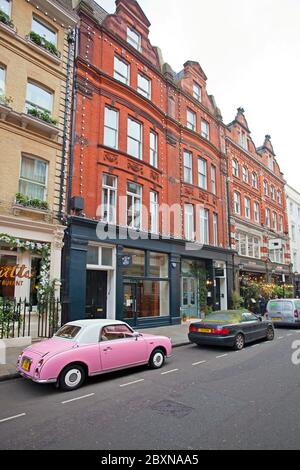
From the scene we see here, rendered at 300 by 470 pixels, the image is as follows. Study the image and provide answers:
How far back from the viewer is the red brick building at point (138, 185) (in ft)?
45.2

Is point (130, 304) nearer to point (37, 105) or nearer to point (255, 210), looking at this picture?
point (37, 105)

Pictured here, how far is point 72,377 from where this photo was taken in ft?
21.2

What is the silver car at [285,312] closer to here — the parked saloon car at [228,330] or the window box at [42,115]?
the parked saloon car at [228,330]

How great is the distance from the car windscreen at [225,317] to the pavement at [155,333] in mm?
1596

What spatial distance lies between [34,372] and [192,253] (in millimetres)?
13782

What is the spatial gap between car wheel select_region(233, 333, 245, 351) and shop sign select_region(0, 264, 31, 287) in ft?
25.8

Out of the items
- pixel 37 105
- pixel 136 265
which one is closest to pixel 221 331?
pixel 136 265

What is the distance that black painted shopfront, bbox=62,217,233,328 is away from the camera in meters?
12.6

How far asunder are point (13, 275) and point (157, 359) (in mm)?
6106

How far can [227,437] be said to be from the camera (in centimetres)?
417

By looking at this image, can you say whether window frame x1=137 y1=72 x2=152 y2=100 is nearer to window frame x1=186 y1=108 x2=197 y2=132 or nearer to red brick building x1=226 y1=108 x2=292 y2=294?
window frame x1=186 y1=108 x2=197 y2=132

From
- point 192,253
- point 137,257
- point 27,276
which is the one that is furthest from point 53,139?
point 192,253

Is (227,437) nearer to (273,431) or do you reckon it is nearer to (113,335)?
(273,431)

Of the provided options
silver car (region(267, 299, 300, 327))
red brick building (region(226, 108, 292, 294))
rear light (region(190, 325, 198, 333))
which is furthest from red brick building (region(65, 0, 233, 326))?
silver car (region(267, 299, 300, 327))
